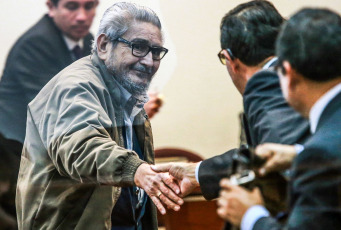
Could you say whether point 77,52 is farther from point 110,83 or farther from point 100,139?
point 100,139

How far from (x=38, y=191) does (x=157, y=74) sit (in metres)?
0.54

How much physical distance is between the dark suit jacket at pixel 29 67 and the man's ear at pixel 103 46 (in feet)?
0.14

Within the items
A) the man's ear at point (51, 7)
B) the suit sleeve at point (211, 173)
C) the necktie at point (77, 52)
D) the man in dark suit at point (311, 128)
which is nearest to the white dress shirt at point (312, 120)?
the man in dark suit at point (311, 128)

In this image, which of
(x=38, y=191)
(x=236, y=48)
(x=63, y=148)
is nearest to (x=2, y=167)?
(x=38, y=191)

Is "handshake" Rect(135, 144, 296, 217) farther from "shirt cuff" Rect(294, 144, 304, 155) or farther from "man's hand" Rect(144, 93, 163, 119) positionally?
"man's hand" Rect(144, 93, 163, 119)

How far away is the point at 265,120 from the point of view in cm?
166

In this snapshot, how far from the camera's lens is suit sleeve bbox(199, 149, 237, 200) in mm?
1854

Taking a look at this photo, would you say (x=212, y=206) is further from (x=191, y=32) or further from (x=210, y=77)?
(x=191, y=32)

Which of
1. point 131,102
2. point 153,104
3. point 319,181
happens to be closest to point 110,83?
point 131,102

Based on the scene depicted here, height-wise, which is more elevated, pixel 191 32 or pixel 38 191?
pixel 191 32

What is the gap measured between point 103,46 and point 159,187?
0.51m

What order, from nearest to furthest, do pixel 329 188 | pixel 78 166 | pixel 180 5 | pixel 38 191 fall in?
pixel 329 188 → pixel 78 166 → pixel 38 191 → pixel 180 5

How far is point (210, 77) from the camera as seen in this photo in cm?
222

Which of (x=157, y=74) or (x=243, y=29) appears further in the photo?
(x=157, y=74)
